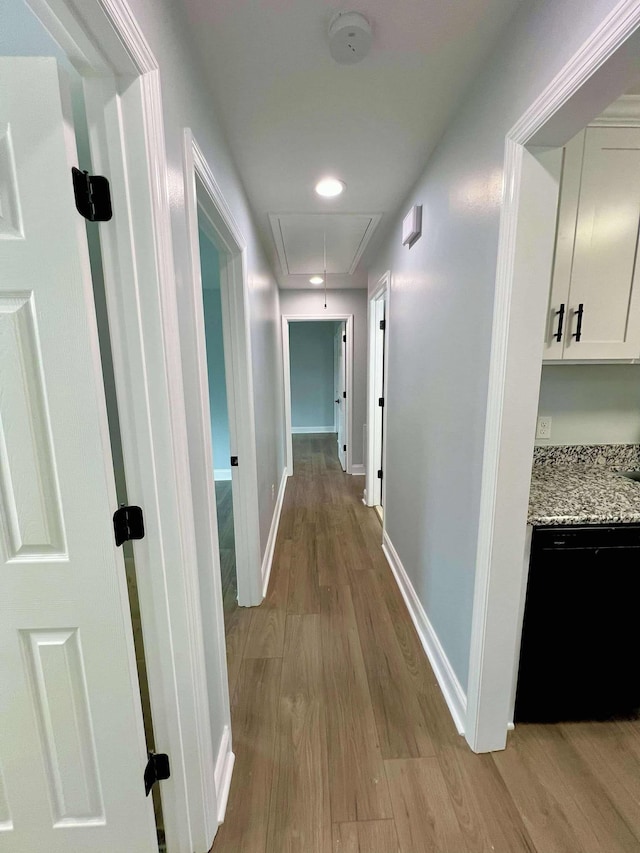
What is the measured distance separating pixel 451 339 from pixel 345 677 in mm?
1656

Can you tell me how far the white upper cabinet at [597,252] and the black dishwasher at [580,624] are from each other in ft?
2.40

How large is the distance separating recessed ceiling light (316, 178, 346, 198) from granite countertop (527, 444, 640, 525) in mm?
1762

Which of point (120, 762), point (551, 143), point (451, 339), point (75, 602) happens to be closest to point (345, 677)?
point (120, 762)

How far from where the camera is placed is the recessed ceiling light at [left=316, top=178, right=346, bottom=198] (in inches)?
75.2

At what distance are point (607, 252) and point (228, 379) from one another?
1.79 meters

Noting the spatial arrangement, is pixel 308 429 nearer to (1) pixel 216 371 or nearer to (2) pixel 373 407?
(1) pixel 216 371

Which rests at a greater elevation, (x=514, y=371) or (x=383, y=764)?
(x=514, y=371)

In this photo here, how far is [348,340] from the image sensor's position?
440cm

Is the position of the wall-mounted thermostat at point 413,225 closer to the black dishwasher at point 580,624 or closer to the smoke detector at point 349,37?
the smoke detector at point 349,37

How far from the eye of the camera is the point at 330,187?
6.44ft

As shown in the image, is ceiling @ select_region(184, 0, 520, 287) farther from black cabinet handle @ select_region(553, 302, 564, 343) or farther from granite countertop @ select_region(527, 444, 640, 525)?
granite countertop @ select_region(527, 444, 640, 525)

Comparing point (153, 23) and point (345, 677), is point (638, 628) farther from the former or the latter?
point (153, 23)

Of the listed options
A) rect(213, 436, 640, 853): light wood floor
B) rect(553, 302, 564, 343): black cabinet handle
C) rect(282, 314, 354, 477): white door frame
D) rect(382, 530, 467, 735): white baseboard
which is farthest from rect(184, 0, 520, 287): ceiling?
rect(213, 436, 640, 853): light wood floor

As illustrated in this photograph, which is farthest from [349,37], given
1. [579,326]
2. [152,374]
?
[579,326]
